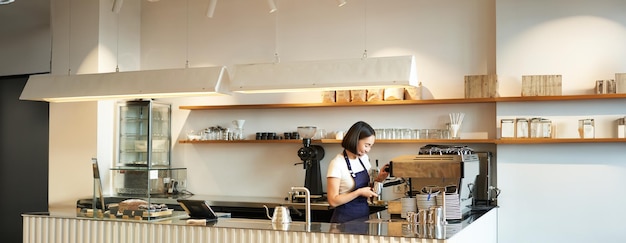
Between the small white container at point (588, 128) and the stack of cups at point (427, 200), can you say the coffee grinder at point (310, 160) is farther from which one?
the small white container at point (588, 128)

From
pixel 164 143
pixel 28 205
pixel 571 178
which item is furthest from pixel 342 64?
pixel 28 205

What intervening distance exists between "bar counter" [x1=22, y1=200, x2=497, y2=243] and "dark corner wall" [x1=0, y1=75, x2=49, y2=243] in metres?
2.51

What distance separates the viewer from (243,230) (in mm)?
4402

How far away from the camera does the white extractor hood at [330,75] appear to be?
4.87m

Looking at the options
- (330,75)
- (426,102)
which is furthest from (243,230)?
(426,102)

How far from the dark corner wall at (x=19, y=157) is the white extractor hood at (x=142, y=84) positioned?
1937mm

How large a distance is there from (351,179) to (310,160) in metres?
1.46

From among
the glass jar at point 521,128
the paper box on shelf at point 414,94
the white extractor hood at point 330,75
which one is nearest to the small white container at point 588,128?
the glass jar at point 521,128

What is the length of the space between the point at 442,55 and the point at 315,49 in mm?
1268

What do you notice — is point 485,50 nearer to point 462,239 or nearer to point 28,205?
point 462,239

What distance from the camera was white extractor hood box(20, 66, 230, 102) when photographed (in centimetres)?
534

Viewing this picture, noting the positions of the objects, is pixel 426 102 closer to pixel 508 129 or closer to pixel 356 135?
pixel 508 129

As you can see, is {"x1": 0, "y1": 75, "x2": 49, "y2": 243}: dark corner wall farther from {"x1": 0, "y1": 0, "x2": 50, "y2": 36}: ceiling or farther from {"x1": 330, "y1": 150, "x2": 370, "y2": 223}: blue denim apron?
{"x1": 330, "y1": 150, "x2": 370, "y2": 223}: blue denim apron

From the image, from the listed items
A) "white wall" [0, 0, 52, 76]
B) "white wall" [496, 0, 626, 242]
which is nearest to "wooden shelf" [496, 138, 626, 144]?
"white wall" [496, 0, 626, 242]
